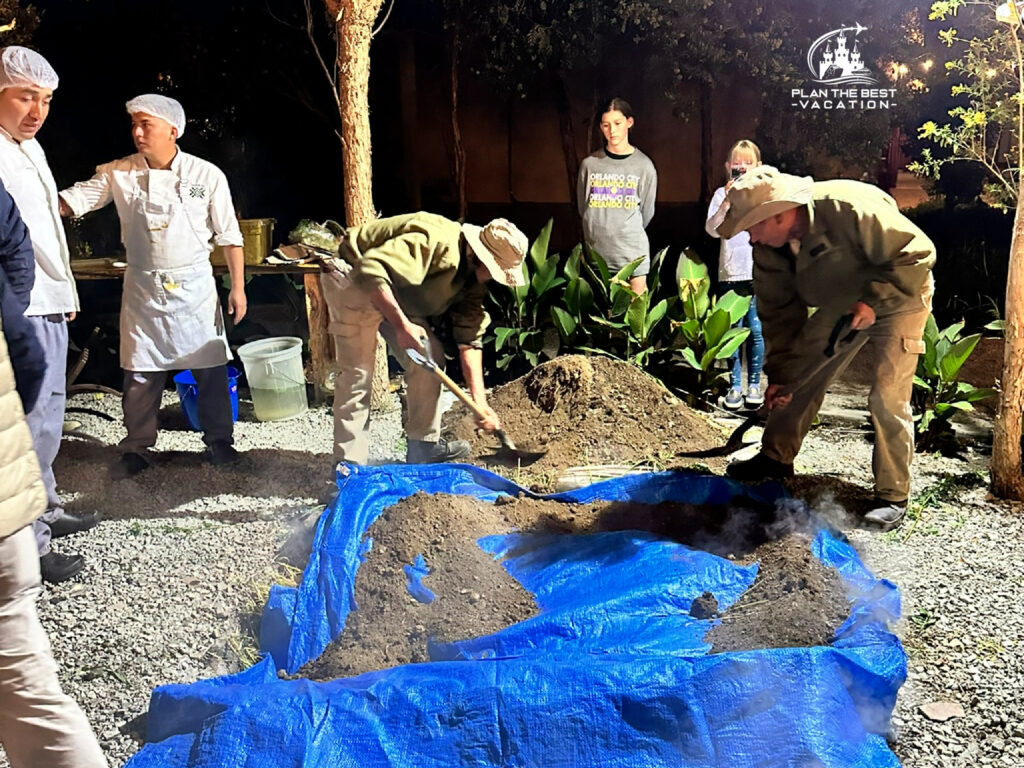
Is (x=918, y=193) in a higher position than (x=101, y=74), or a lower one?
lower

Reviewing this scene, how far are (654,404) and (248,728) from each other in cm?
308

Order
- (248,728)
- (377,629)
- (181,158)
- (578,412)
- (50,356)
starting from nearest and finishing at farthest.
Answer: (248,728) → (377,629) → (50,356) → (181,158) → (578,412)

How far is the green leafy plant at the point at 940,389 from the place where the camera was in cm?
444

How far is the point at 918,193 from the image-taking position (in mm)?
6742

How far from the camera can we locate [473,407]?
365 centimetres

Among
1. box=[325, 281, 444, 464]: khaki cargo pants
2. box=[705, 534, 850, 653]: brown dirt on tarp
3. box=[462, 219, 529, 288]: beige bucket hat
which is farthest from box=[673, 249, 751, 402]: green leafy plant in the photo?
box=[705, 534, 850, 653]: brown dirt on tarp

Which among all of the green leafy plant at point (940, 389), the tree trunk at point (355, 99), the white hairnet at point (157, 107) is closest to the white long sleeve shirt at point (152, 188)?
the white hairnet at point (157, 107)

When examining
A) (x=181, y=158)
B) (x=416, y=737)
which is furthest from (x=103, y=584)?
(x=181, y=158)

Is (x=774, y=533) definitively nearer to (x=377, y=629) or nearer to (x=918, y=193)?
(x=377, y=629)

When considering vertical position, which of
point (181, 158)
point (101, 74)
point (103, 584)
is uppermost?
point (101, 74)

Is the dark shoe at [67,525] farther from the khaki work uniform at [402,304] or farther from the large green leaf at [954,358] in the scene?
the large green leaf at [954,358]

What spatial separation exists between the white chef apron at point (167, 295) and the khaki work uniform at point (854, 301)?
2659 millimetres

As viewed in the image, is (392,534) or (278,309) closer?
(392,534)

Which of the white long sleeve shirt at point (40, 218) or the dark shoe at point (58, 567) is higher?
the white long sleeve shirt at point (40, 218)
